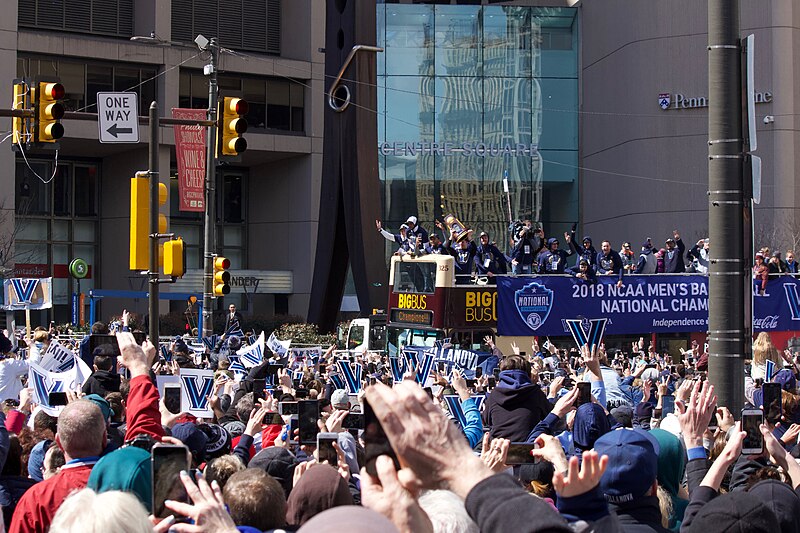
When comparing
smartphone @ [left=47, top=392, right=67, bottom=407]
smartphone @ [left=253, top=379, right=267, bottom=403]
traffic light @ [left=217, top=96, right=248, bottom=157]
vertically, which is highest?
traffic light @ [left=217, top=96, right=248, bottom=157]

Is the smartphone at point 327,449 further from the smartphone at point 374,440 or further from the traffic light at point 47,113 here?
the traffic light at point 47,113

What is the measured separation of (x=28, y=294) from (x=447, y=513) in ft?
63.2

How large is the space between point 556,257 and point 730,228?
21647mm

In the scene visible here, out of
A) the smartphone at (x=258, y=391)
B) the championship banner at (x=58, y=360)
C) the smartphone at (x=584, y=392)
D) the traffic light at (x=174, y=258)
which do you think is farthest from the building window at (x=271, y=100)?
the smartphone at (x=584, y=392)

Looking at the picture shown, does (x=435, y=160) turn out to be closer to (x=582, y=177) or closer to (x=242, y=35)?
(x=582, y=177)

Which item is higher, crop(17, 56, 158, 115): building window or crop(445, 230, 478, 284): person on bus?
crop(17, 56, 158, 115): building window

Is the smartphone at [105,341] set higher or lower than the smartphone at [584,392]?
higher

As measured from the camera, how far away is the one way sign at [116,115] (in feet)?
55.1

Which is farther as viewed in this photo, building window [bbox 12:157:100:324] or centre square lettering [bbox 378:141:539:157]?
building window [bbox 12:157:100:324]

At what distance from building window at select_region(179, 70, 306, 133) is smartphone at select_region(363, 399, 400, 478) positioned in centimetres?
5120

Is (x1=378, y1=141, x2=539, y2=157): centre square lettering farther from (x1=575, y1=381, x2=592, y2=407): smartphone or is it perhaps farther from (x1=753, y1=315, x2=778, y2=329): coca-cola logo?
(x1=575, y1=381, x2=592, y2=407): smartphone

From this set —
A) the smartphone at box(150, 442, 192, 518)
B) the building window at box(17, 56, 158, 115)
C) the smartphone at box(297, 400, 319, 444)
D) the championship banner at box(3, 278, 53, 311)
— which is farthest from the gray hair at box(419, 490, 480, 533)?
the building window at box(17, 56, 158, 115)

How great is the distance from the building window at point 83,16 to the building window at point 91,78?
186 cm

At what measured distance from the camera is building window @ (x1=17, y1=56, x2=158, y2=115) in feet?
160
